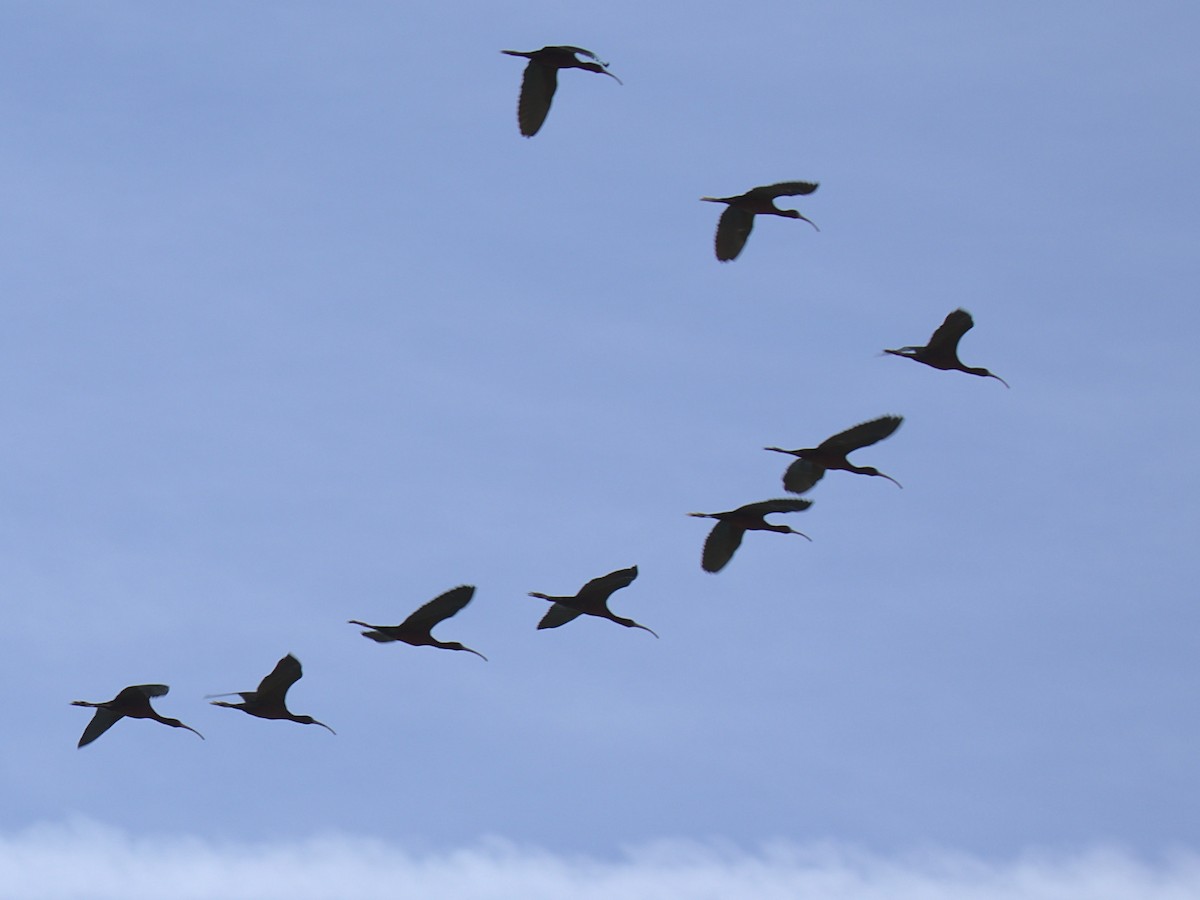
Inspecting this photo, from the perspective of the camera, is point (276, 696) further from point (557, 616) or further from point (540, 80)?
point (540, 80)

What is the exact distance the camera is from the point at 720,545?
43.0 metres

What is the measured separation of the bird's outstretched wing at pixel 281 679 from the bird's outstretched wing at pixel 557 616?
4.52 metres

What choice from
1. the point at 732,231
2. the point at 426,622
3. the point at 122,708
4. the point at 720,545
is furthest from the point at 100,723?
the point at 732,231

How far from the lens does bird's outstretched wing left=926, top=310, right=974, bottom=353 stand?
137ft

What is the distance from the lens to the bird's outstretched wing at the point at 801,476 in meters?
43.3

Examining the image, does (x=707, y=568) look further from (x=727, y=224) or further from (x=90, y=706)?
(x=90, y=706)

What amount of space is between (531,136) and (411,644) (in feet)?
31.0

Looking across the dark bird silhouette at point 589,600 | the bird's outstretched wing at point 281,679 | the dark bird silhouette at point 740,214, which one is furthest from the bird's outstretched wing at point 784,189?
the bird's outstretched wing at point 281,679

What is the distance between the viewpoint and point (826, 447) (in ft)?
142

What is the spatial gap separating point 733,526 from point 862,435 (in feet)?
10.6

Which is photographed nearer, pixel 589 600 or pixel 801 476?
pixel 589 600

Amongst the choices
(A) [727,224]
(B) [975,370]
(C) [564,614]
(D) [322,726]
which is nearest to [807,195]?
(A) [727,224]

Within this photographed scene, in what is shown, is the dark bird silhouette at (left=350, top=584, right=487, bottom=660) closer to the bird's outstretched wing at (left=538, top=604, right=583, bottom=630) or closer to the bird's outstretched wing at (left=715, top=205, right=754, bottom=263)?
the bird's outstretched wing at (left=538, top=604, right=583, bottom=630)

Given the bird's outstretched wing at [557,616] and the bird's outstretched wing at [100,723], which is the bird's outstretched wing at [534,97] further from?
the bird's outstretched wing at [100,723]
